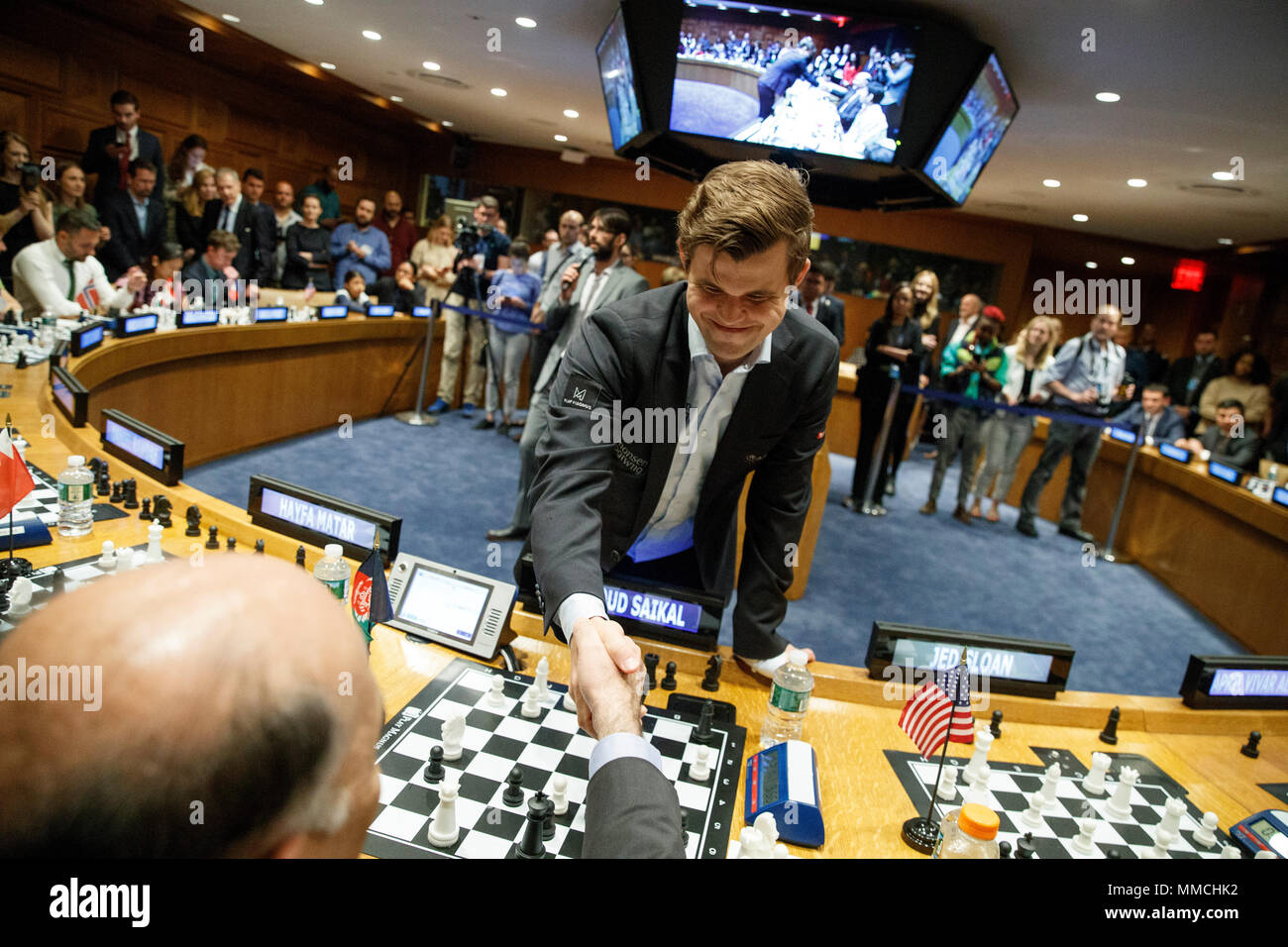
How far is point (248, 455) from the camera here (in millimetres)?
5379

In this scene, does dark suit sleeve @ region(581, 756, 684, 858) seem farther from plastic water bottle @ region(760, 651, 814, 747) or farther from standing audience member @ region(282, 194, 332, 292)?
standing audience member @ region(282, 194, 332, 292)

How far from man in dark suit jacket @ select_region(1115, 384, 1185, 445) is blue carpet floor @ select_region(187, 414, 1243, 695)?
1.09 meters

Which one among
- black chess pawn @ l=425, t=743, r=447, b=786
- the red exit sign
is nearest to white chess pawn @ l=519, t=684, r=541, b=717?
black chess pawn @ l=425, t=743, r=447, b=786

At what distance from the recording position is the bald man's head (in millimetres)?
403

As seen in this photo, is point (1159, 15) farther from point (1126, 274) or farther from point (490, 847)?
point (1126, 274)

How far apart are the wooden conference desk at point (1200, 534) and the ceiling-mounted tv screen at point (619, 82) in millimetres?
4330

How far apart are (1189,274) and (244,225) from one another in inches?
502

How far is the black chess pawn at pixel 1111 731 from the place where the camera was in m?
1.81

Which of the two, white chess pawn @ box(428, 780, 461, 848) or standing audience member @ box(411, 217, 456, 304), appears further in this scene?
standing audience member @ box(411, 217, 456, 304)

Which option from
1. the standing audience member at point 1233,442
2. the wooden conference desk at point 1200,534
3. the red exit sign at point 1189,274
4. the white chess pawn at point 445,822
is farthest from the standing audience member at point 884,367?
the red exit sign at point 1189,274

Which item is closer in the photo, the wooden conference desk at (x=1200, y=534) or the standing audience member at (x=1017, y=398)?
the wooden conference desk at (x=1200, y=534)

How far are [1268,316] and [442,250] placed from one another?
33.2 ft

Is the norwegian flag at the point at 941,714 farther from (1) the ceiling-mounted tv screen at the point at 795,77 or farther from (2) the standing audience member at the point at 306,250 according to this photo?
(2) the standing audience member at the point at 306,250

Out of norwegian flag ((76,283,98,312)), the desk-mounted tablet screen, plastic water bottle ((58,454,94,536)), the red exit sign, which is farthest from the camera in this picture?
the red exit sign
